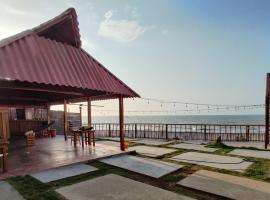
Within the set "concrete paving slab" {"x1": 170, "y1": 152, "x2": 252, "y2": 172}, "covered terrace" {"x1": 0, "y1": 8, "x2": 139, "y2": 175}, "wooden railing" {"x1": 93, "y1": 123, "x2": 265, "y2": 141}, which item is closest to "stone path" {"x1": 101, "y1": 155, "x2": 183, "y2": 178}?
"covered terrace" {"x1": 0, "y1": 8, "x2": 139, "y2": 175}

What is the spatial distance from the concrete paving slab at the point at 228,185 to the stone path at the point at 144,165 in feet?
2.24

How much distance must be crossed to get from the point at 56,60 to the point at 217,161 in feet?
18.3

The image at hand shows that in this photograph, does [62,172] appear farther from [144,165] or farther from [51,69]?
[51,69]

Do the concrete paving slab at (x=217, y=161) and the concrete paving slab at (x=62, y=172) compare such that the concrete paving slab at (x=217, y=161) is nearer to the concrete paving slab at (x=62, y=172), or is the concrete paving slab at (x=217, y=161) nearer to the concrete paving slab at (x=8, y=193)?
the concrete paving slab at (x=62, y=172)

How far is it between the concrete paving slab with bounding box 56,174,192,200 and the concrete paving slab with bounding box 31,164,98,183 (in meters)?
0.73

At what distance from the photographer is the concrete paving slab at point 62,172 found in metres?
4.71

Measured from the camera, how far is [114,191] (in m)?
3.94

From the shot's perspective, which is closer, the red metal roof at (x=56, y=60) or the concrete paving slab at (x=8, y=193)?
the concrete paving slab at (x=8, y=193)

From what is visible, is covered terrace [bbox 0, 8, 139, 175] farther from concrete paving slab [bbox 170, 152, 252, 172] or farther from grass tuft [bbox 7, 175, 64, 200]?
concrete paving slab [bbox 170, 152, 252, 172]

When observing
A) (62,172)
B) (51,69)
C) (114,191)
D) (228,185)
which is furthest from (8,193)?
(228,185)

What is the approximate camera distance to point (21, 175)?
4.88m

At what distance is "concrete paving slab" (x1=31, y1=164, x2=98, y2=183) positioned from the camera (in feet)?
15.4

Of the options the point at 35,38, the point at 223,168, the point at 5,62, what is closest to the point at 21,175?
the point at 5,62

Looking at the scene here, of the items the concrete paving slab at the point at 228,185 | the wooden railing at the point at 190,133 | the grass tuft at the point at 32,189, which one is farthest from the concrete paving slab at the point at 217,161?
the wooden railing at the point at 190,133
